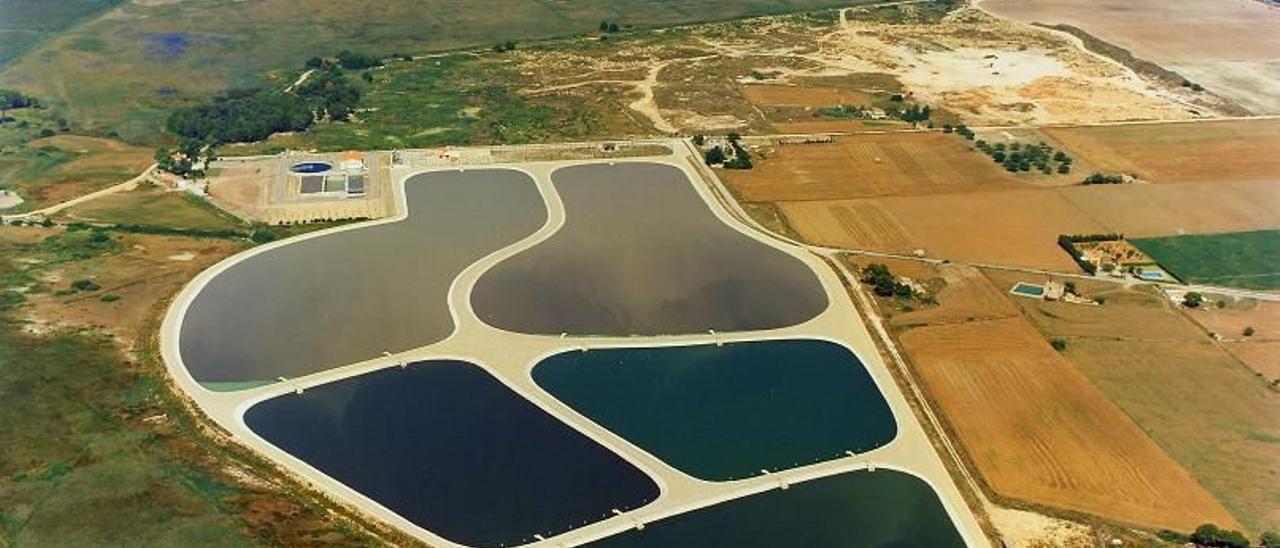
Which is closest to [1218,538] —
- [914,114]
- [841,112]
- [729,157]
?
[729,157]

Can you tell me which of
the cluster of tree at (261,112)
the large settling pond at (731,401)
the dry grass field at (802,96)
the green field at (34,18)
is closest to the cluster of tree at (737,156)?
the dry grass field at (802,96)

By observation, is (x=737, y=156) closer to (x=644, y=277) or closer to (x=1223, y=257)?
(x=644, y=277)

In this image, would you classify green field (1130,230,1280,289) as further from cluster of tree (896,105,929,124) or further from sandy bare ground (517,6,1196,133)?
cluster of tree (896,105,929,124)

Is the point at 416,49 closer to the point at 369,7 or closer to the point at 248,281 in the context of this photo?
the point at 369,7

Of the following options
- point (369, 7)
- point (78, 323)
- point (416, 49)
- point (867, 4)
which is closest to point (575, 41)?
point (416, 49)

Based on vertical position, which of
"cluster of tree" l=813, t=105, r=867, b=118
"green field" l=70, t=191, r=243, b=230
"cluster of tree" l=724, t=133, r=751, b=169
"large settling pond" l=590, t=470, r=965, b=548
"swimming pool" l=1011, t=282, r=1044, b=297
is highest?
"green field" l=70, t=191, r=243, b=230

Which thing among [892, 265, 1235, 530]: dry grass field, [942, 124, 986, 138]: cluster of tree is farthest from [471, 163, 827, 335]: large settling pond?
[942, 124, 986, 138]: cluster of tree
